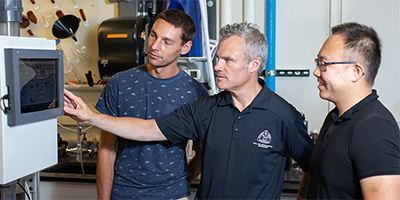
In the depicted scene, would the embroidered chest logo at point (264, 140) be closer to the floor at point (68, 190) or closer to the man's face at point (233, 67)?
the man's face at point (233, 67)

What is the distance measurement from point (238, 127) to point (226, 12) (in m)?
1.44

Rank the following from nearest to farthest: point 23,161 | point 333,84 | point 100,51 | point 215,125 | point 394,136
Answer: point 394,136 < point 333,84 < point 23,161 < point 215,125 < point 100,51

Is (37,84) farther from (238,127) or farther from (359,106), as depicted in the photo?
(359,106)

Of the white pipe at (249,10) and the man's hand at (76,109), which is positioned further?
the white pipe at (249,10)

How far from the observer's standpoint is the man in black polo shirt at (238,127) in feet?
4.37

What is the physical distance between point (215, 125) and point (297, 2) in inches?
61.8

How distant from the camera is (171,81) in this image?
1617 millimetres

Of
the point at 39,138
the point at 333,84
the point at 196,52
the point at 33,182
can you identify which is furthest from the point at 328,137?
the point at 196,52

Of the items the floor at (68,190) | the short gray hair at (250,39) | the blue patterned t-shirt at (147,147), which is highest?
the short gray hair at (250,39)

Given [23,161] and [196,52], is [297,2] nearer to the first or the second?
[196,52]

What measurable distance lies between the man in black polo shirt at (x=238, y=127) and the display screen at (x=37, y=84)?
84 mm

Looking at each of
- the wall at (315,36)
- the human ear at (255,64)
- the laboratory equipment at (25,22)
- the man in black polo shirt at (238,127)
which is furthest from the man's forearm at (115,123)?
the laboratory equipment at (25,22)

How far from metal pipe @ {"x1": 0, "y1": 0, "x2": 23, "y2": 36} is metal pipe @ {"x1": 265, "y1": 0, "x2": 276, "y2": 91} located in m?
1.71

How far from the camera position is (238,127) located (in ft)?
4.47
